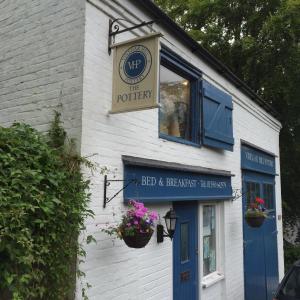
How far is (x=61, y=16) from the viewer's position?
16.1 feet

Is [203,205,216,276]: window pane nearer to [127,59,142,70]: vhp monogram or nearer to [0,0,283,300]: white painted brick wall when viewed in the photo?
[0,0,283,300]: white painted brick wall

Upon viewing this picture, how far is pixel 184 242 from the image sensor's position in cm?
662

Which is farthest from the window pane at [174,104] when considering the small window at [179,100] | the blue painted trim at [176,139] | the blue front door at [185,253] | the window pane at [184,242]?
the window pane at [184,242]

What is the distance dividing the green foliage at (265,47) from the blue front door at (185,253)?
26.3ft

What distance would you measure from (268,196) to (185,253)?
529 centimetres

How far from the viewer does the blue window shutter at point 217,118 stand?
7.20m

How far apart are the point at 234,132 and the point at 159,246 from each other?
12.8 feet

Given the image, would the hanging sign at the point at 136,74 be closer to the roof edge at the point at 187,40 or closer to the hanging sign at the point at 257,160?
the roof edge at the point at 187,40

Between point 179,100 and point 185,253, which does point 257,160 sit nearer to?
point 179,100

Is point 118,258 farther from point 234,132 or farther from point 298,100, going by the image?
point 298,100

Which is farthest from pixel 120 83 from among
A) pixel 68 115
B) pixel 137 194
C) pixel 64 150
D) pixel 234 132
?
pixel 234 132

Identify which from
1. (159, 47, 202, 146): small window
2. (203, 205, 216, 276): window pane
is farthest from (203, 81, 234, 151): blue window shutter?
(203, 205, 216, 276): window pane

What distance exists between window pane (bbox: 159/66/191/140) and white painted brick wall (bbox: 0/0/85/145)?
75.0 inches

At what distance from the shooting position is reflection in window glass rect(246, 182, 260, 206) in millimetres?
9609
